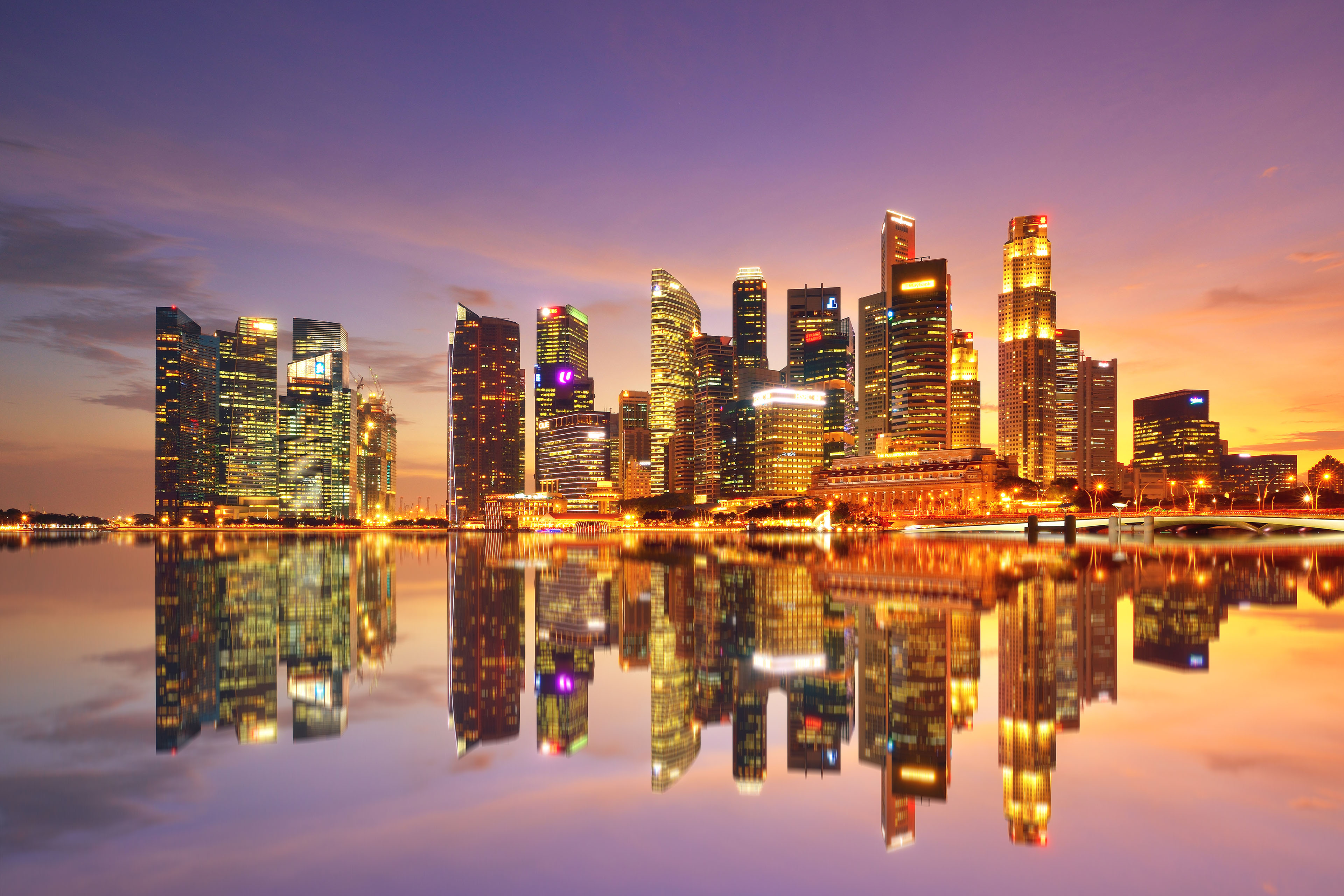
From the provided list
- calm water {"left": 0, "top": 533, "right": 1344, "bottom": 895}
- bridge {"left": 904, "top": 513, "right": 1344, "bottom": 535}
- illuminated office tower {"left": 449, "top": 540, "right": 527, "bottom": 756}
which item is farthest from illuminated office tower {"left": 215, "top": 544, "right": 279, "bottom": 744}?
bridge {"left": 904, "top": 513, "right": 1344, "bottom": 535}

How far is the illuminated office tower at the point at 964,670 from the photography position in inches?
597

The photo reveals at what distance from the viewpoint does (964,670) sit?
19094 millimetres

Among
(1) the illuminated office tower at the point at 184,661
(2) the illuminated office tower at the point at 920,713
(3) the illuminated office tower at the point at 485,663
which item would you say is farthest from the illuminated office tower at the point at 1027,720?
(1) the illuminated office tower at the point at 184,661

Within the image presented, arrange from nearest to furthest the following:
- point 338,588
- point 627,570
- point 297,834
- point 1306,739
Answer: point 297,834 → point 1306,739 → point 338,588 → point 627,570

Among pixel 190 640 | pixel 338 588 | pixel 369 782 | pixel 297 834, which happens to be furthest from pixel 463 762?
pixel 338 588

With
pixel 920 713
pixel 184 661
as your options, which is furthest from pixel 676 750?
pixel 184 661

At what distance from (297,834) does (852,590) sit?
32849 mm

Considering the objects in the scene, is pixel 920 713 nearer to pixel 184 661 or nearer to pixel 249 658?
pixel 249 658

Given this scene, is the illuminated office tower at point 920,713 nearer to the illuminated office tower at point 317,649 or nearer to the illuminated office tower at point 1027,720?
the illuminated office tower at point 1027,720

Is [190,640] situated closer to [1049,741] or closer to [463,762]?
[463,762]

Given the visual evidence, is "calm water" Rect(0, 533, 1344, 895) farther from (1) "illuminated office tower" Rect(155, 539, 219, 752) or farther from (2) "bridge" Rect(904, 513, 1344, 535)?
(2) "bridge" Rect(904, 513, 1344, 535)

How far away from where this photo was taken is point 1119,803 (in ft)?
35.5

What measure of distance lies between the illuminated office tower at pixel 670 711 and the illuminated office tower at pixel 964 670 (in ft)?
16.0

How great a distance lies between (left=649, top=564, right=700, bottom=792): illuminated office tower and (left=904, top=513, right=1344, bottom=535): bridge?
100126 millimetres
